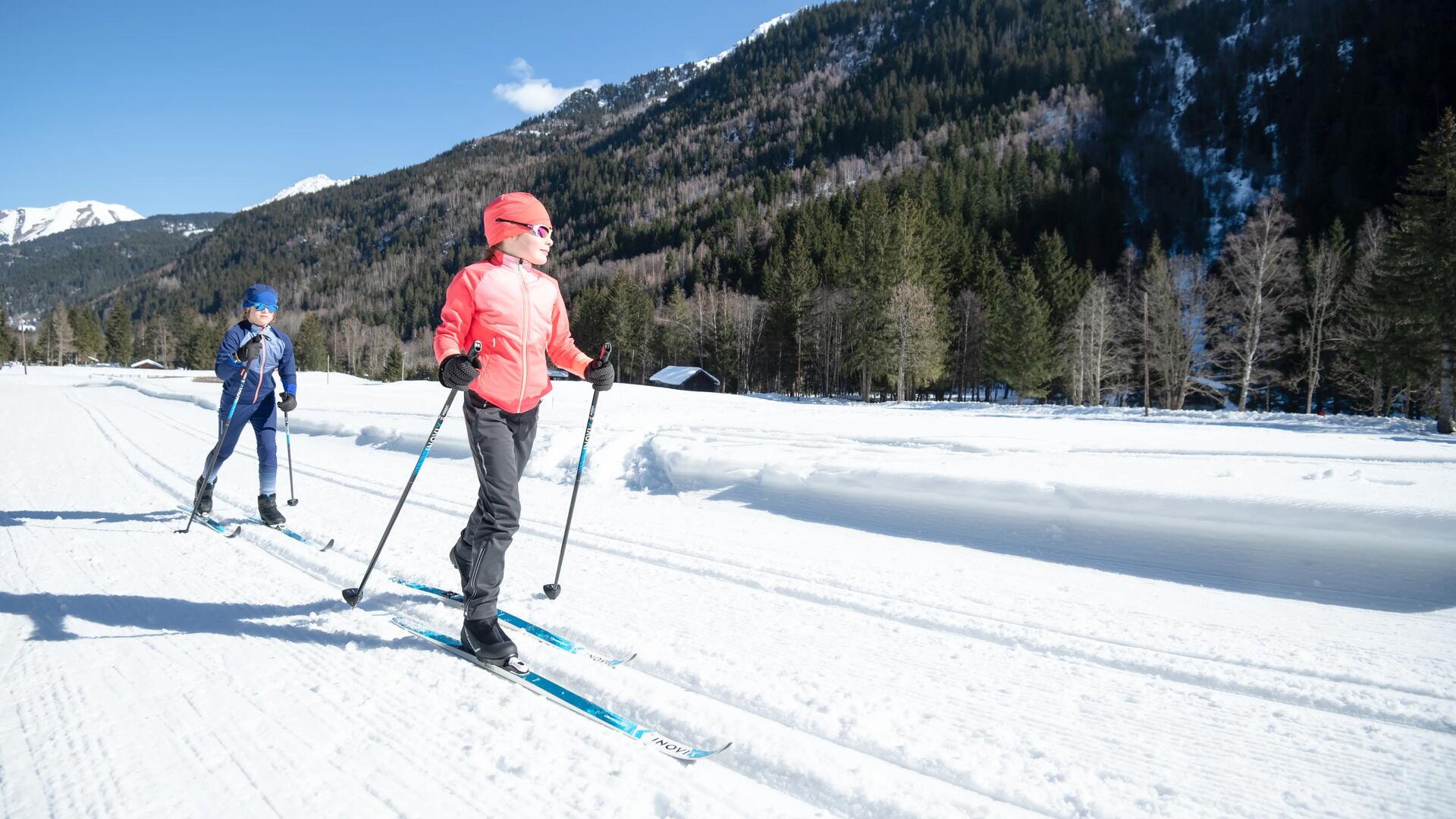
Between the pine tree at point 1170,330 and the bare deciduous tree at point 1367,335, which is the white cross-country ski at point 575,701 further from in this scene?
the pine tree at point 1170,330

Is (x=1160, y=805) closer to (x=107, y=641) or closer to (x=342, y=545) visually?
(x=107, y=641)

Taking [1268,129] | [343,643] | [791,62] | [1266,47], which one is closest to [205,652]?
[343,643]

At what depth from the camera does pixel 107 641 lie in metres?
3.01

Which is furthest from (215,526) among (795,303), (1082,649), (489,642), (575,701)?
(795,303)

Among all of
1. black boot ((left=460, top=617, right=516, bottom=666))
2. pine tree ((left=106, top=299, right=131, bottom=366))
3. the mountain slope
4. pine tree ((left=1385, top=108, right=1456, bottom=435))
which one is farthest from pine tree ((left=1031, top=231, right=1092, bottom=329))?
pine tree ((left=106, top=299, right=131, bottom=366))

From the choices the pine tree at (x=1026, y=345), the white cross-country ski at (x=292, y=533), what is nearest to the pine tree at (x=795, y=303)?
the pine tree at (x=1026, y=345)

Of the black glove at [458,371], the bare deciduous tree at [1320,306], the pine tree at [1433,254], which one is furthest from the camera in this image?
the bare deciduous tree at [1320,306]

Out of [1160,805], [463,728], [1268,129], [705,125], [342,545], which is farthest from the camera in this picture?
[705,125]

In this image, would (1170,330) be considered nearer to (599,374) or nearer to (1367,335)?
(1367,335)

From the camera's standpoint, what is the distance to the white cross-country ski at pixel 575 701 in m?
2.18

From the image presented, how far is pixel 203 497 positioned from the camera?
17.9ft

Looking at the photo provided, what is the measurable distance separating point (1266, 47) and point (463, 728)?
433 ft

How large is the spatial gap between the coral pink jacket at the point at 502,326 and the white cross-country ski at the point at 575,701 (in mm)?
1221

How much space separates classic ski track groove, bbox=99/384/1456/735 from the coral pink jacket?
5.03 feet
